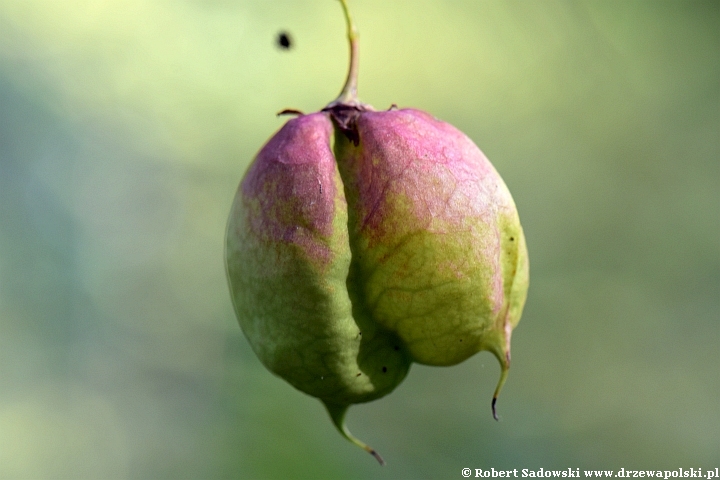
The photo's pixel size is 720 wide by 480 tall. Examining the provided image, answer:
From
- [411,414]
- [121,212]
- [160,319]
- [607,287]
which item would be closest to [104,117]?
[121,212]

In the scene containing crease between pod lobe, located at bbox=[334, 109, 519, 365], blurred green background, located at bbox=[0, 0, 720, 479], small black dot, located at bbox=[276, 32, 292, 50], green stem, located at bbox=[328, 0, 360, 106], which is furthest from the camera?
blurred green background, located at bbox=[0, 0, 720, 479]

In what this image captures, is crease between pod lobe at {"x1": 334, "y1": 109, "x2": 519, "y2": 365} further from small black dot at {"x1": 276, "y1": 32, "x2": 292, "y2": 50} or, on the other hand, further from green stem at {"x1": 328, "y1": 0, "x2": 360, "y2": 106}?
small black dot at {"x1": 276, "y1": 32, "x2": 292, "y2": 50}

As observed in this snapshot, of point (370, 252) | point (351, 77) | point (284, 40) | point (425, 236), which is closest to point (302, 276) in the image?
point (370, 252)

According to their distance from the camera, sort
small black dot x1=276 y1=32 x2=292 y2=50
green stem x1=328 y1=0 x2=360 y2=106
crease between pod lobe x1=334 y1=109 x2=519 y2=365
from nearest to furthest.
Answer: crease between pod lobe x1=334 y1=109 x2=519 y2=365
green stem x1=328 y1=0 x2=360 y2=106
small black dot x1=276 y1=32 x2=292 y2=50

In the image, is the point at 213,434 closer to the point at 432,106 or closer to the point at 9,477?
the point at 9,477

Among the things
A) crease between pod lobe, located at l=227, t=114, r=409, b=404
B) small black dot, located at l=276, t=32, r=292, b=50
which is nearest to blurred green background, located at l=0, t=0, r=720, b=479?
crease between pod lobe, located at l=227, t=114, r=409, b=404

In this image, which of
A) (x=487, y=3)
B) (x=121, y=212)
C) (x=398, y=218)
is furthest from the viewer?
(x=487, y=3)

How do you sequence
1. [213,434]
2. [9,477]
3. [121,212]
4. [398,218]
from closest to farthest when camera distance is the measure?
1. [398,218]
2. [9,477]
3. [213,434]
4. [121,212]

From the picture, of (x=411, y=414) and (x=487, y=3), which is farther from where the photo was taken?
(x=487, y=3)
